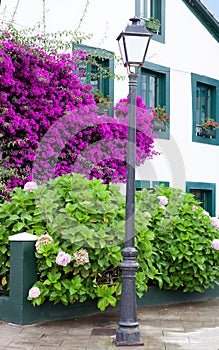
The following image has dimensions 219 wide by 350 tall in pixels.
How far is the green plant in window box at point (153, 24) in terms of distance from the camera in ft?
48.4

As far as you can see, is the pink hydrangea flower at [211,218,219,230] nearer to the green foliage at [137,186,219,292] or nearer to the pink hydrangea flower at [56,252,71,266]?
the green foliage at [137,186,219,292]

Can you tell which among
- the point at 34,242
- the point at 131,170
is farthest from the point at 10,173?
the point at 131,170

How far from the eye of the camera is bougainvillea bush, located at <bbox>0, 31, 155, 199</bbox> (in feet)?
36.2

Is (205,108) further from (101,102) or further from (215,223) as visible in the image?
Answer: (215,223)

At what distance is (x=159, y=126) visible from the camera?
48.3ft

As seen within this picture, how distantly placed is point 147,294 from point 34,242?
2.29 meters

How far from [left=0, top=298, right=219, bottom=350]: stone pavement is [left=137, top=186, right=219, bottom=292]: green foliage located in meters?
0.63

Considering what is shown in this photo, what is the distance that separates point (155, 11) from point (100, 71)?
10.2ft

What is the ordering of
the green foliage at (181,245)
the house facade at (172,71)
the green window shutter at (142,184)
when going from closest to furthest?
the green foliage at (181,245)
the house facade at (172,71)
the green window shutter at (142,184)

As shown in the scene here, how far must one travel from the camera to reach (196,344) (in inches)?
280

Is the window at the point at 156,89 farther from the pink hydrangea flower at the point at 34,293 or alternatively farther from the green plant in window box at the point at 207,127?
the pink hydrangea flower at the point at 34,293

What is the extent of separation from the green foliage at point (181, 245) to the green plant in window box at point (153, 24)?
597 centimetres

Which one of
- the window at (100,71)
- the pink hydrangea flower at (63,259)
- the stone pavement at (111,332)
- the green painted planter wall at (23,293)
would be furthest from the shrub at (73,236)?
the window at (100,71)

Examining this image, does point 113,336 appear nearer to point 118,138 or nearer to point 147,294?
point 147,294
